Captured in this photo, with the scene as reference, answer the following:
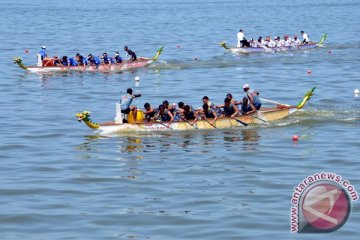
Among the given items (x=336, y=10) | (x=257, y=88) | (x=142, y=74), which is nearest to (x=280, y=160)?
(x=257, y=88)

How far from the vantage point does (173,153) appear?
105 feet

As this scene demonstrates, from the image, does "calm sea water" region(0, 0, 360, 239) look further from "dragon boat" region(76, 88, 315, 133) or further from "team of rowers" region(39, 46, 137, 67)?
"team of rowers" region(39, 46, 137, 67)

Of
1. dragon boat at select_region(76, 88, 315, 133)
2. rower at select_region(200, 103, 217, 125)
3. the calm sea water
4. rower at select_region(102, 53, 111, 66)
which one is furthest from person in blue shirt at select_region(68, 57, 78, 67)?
rower at select_region(200, 103, 217, 125)

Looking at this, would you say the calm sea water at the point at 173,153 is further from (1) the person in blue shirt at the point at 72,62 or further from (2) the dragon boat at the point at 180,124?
(1) the person in blue shirt at the point at 72,62

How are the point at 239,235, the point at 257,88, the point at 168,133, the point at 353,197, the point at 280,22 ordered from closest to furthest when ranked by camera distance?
the point at 239,235
the point at 353,197
the point at 168,133
the point at 257,88
the point at 280,22

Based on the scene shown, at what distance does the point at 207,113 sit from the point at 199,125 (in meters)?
0.66

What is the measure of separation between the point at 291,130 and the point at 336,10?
98377 millimetres

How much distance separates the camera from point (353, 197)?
24.3 m

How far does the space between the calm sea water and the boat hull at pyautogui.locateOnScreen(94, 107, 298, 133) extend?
33 cm

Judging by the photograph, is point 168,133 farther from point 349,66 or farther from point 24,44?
point 24,44

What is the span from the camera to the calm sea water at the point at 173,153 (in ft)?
76.2

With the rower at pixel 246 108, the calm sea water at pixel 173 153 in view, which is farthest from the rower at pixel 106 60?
the rower at pixel 246 108

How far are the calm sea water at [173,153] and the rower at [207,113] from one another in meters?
0.67

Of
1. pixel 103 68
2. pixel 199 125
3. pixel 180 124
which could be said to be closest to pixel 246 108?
pixel 199 125
